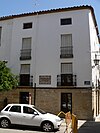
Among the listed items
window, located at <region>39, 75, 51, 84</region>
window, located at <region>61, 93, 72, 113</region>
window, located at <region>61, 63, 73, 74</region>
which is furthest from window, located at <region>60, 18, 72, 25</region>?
window, located at <region>61, 93, 72, 113</region>

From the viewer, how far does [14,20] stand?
917 inches

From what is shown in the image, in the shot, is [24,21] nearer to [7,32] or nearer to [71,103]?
[7,32]

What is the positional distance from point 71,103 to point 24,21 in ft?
30.5

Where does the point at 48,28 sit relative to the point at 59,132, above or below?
above

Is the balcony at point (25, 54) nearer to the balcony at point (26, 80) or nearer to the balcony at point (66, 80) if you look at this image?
the balcony at point (26, 80)

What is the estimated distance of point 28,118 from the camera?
1356 cm

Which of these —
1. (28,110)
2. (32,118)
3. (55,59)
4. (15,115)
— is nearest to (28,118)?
(32,118)

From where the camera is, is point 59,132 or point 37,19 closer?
point 59,132

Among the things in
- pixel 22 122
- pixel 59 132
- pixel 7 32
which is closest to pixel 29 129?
pixel 22 122

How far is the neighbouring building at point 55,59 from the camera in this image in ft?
65.0

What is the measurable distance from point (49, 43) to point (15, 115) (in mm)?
9381

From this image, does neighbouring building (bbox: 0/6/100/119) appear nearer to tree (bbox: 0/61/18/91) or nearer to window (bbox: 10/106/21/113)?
tree (bbox: 0/61/18/91)

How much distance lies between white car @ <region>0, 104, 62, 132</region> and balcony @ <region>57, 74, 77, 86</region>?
6.59 metres

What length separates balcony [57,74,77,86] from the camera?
20.1 m
